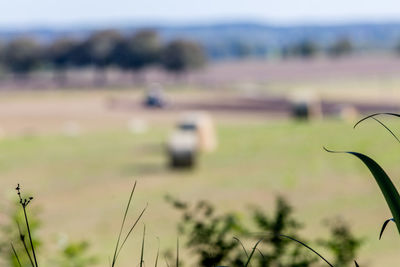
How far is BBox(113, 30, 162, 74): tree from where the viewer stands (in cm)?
11956

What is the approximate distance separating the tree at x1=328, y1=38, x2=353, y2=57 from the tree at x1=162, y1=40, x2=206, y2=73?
45352mm

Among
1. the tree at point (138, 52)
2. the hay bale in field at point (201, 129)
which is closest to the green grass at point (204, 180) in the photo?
the hay bale in field at point (201, 129)

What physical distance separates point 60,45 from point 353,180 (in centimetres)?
11083

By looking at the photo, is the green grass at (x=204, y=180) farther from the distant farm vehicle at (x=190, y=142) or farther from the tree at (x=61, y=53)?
the tree at (x=61, y=53)

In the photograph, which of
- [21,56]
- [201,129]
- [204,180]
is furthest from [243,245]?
[21,56]

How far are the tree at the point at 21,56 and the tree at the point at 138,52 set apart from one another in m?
12.5

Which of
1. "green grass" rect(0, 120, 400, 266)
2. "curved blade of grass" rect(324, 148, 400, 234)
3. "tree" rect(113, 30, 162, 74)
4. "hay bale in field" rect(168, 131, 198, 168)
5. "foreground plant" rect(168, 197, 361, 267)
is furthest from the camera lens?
"tree" rect(113, 30, 162, 74)

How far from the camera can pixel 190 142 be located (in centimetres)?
2045

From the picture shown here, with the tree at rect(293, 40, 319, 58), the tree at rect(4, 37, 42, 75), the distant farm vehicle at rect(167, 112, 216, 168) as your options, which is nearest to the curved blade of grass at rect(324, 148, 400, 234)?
the distant farm vehicle at rect(167, 112, 216, 168)

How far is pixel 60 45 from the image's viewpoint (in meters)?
123

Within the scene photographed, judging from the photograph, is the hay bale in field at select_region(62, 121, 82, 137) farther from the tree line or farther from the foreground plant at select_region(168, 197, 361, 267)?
the tree line

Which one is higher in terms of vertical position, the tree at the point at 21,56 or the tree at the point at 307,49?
the tree at the point at 21,56

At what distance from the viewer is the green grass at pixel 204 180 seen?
12.5 m

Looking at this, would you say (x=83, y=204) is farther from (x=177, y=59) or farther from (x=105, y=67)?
(x=105, y=67)
